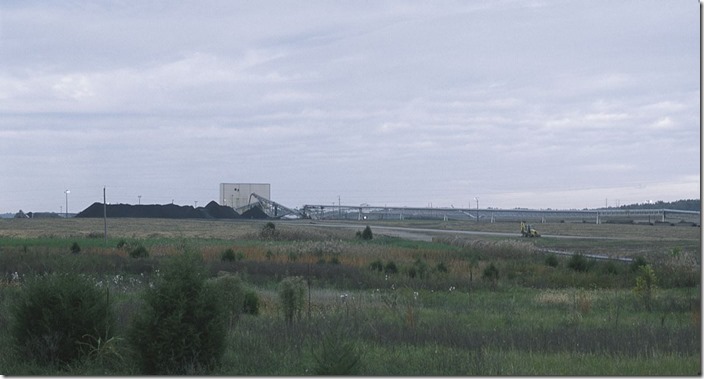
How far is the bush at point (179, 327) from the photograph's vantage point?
11648 mm

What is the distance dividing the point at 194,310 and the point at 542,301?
1398 centimetres

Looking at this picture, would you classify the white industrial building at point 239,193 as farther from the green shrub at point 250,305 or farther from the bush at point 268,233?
the green shrub at point 250,305

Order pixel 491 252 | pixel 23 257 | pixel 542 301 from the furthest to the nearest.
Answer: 1. pixel 491 252
2. pixel 23 257
3. pixel 542 301

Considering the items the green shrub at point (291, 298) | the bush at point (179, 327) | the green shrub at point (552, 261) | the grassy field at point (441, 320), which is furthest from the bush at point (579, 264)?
the bush at point (179, 327)

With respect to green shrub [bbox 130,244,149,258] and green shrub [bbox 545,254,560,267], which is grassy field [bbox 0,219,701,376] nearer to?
green shrub [bbox 545,254,560,267]

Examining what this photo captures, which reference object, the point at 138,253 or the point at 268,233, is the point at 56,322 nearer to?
the point at 138,253

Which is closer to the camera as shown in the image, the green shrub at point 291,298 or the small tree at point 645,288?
the green shrub at point 291,298

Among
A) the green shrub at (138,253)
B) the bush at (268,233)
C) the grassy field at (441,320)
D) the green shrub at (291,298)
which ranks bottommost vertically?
the grassy field at (441,320)

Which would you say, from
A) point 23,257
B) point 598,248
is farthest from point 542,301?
point 598,248

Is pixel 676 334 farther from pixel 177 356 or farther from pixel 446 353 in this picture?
pixel 177 356

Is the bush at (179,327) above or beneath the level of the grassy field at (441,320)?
above

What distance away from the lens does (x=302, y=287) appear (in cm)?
1748

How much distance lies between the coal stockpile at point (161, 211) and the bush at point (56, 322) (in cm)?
12883

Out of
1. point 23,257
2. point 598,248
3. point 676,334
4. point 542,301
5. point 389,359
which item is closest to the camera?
point 389,359
